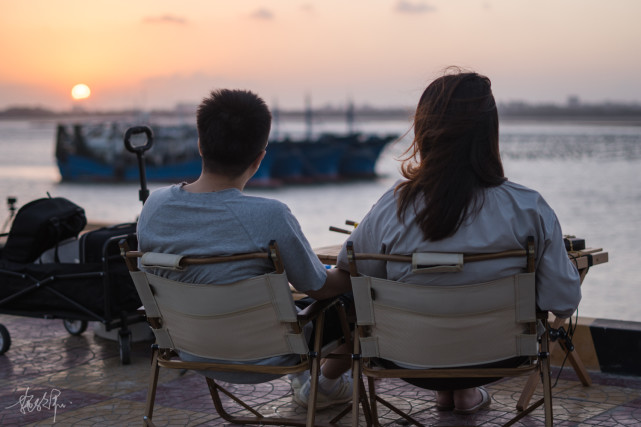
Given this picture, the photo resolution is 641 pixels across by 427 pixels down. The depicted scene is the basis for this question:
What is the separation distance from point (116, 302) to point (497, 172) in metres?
2.41

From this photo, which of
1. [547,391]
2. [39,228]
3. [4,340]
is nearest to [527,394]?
[547,391]

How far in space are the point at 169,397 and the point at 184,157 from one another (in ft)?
164

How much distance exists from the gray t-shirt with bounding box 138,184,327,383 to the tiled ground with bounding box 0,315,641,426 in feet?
3.10

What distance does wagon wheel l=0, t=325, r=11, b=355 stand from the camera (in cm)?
443

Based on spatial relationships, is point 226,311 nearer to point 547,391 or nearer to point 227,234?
point 227,234

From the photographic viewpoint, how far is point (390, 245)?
2.43 m

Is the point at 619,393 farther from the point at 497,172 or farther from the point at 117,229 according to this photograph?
the point at 117,229

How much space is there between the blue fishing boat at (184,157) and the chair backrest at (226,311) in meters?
49.0

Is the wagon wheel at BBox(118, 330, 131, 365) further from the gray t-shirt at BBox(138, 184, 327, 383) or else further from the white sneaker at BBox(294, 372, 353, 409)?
the gray t-shirt at BBox(138, 184, 327, 383)

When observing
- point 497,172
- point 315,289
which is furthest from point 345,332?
point 497,172

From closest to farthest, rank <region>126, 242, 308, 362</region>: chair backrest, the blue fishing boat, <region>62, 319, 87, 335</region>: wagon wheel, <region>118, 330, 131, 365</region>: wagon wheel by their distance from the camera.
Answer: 1. <region>126, 242, 308, 362</region>: chair backrest
2. <region>118, 330, 131, 365</region>: wagon wheel
3. <region>62, 319, 87, 335</region>: wagon wheel
4. the blue fishing boat

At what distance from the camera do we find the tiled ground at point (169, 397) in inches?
127

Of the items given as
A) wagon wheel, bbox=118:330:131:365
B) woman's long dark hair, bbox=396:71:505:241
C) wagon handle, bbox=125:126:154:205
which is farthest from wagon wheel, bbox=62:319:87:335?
woman's long dark hair, bbox=396:71:505:241

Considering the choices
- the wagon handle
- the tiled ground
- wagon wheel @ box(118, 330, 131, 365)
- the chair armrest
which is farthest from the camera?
the wagon handle
